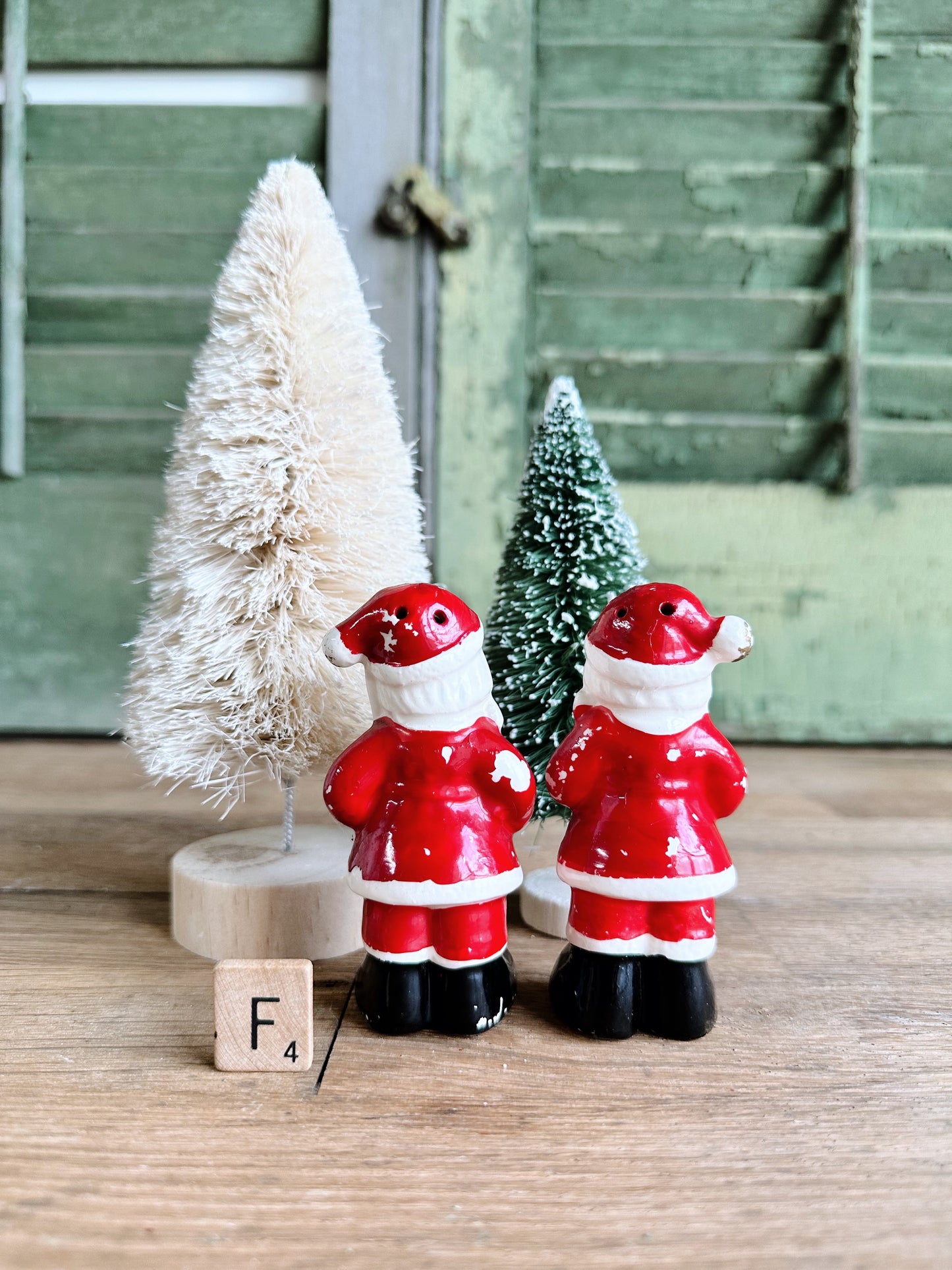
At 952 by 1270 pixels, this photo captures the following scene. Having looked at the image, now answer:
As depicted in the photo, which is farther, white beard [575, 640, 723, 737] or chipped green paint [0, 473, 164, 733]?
chipped green paint [0, 473, 164, 733]

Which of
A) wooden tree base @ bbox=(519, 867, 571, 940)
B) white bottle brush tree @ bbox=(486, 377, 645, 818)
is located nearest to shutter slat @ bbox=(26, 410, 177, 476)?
white bottle brush tree @ bbox=(486, 377, 645, 818)

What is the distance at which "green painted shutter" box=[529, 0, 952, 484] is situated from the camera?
1.47 m

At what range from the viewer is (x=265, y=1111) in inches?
22.6

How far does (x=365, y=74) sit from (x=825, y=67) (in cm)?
68

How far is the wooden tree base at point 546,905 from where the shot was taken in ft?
2.79

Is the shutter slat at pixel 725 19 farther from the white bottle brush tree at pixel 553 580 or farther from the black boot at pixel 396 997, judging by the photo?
the black boot at pixel 396 997

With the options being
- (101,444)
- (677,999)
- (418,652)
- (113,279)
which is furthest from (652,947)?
(113,279)

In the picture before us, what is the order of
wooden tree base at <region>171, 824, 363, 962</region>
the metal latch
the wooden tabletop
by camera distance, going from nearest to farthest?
the wooden tabletop, wooden tree base at <region>171, 824, 363, 962</region>, the metal latch

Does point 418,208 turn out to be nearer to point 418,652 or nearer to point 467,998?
point 418,652

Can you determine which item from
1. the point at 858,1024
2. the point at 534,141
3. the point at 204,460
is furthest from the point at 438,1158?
the point at 534,141

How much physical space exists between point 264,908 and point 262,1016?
0.15 meters

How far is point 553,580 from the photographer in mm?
858

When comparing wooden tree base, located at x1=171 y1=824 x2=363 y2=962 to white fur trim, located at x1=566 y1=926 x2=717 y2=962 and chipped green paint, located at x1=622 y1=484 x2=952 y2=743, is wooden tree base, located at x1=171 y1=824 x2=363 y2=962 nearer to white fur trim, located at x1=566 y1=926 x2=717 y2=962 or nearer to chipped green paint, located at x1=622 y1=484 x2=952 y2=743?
white fur trim, located at x1=566 y1=926 x2=717 y2=962

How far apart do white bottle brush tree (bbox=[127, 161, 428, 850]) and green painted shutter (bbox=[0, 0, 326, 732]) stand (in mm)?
712
